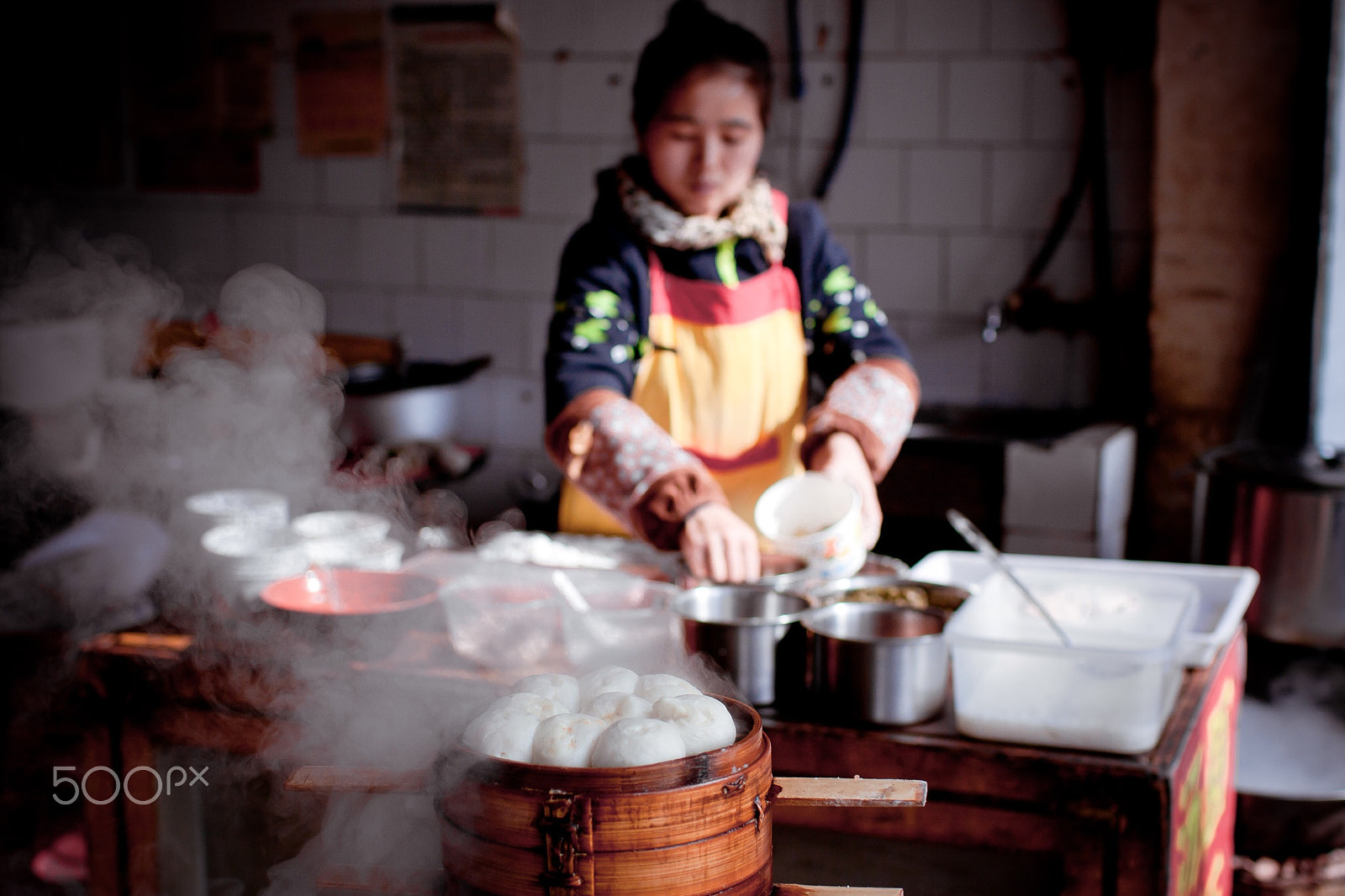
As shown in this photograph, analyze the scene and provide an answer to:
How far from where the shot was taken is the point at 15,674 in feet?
7.06

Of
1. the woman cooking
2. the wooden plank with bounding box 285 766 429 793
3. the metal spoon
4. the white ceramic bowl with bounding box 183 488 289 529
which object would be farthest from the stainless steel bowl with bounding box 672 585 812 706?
the white ceramic bowl with bounding box 183 488 289 529

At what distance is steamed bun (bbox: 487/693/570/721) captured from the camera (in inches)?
37.7

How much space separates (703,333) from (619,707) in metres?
1.66

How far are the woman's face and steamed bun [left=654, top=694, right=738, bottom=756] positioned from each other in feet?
5.08

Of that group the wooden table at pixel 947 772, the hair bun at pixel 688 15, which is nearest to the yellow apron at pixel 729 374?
the hair bun at pixel 688 15

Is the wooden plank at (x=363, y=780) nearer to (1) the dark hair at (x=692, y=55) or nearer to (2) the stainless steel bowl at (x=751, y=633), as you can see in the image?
(2) the stainless steel bowl at (x=751, y=633)

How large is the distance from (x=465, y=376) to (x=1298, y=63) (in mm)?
2917

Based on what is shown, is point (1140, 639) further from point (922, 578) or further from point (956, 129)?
point (956, 129)

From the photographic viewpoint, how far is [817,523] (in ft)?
6.40

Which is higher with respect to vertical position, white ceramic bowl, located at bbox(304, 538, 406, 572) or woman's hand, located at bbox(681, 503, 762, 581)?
woman's hand, located at bbox(681, 503, 762, 581)

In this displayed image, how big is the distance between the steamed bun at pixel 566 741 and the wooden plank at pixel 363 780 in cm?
11

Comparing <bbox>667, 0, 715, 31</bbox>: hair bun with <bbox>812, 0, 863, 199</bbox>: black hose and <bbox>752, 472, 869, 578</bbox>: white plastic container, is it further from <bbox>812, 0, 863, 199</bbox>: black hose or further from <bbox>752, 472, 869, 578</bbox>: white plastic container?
<bbox>812, 0, 863, 199</bbox>: black hose

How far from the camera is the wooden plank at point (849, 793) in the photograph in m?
0.92

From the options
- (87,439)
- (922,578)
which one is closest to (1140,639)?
(922,578)
